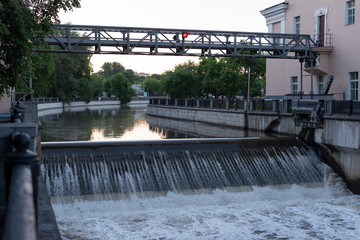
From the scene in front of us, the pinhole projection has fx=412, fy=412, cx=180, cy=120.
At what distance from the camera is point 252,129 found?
102 ft

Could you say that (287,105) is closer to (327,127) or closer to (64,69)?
(327,127)

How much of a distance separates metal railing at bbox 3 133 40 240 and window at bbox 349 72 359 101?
2663 cm

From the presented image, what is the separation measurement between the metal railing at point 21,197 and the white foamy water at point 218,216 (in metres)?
8.51

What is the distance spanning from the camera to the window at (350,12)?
26.8 metres

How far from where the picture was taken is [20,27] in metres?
10.7

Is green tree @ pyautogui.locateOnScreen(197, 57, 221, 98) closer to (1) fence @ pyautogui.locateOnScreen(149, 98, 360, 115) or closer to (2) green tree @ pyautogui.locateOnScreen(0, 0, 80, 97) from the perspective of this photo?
(1) fence @ pyautogui.locateOnScreen(149, 98, 360, 115)

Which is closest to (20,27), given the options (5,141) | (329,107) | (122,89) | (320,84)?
(5,141)

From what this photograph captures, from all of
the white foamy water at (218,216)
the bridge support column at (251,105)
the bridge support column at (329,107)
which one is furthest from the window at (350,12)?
the white foamy water at (218,216)

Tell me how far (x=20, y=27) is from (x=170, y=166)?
7552 mm

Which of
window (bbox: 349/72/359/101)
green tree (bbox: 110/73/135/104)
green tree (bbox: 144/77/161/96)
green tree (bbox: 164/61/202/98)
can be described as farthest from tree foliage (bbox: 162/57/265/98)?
green tree (bbox: 144/77/161/96)

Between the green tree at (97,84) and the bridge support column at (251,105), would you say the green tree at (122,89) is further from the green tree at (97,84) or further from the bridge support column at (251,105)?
the bridge support column at (251,105)

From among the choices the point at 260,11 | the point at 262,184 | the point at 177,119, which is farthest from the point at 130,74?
the point at 262,184

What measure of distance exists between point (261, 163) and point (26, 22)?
10574 millimetres

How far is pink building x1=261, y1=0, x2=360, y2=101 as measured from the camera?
2692 cm
